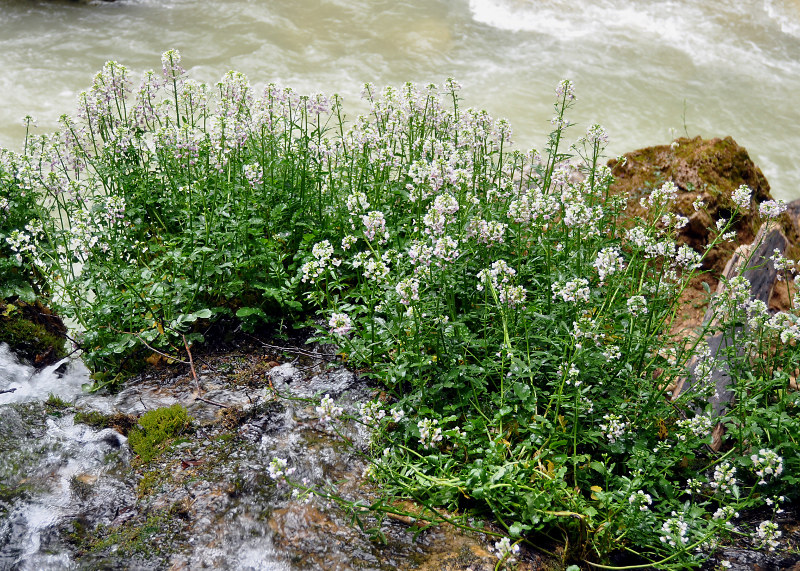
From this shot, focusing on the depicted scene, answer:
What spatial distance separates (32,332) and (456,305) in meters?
2.96

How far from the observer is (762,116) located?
11.3 metres

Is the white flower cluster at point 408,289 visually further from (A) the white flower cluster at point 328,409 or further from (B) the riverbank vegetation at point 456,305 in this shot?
(A) the white flower cluster at point 328,409

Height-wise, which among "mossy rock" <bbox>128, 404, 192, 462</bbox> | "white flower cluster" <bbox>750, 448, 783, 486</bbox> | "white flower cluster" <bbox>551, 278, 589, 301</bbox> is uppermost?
"white flower cluster" <bbox>551, 278, 589, 301</bbox>

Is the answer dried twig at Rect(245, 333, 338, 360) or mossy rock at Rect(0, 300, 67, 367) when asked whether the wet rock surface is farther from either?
mossy rock at Rect(0, 300, 67, 367)

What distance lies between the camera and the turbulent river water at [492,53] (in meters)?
10.8

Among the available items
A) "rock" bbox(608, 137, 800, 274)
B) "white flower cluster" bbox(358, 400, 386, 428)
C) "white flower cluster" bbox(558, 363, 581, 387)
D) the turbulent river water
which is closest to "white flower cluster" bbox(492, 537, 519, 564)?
"white flower cluster" bbox(358, 400, 386, 428)

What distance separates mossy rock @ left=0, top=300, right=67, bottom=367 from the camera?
15.3 feet

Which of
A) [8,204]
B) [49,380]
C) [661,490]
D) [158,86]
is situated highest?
[158,86]

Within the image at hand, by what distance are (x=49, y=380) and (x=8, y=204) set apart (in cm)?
136

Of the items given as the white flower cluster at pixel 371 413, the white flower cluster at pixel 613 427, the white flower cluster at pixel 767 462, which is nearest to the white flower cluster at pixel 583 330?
the white flower cluster at pixel 613 427

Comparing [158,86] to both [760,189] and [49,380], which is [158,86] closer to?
[49,380]

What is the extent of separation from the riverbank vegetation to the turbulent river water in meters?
5.13

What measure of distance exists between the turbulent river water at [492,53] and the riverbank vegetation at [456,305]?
513cm

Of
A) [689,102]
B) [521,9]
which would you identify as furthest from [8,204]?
[521,9]
